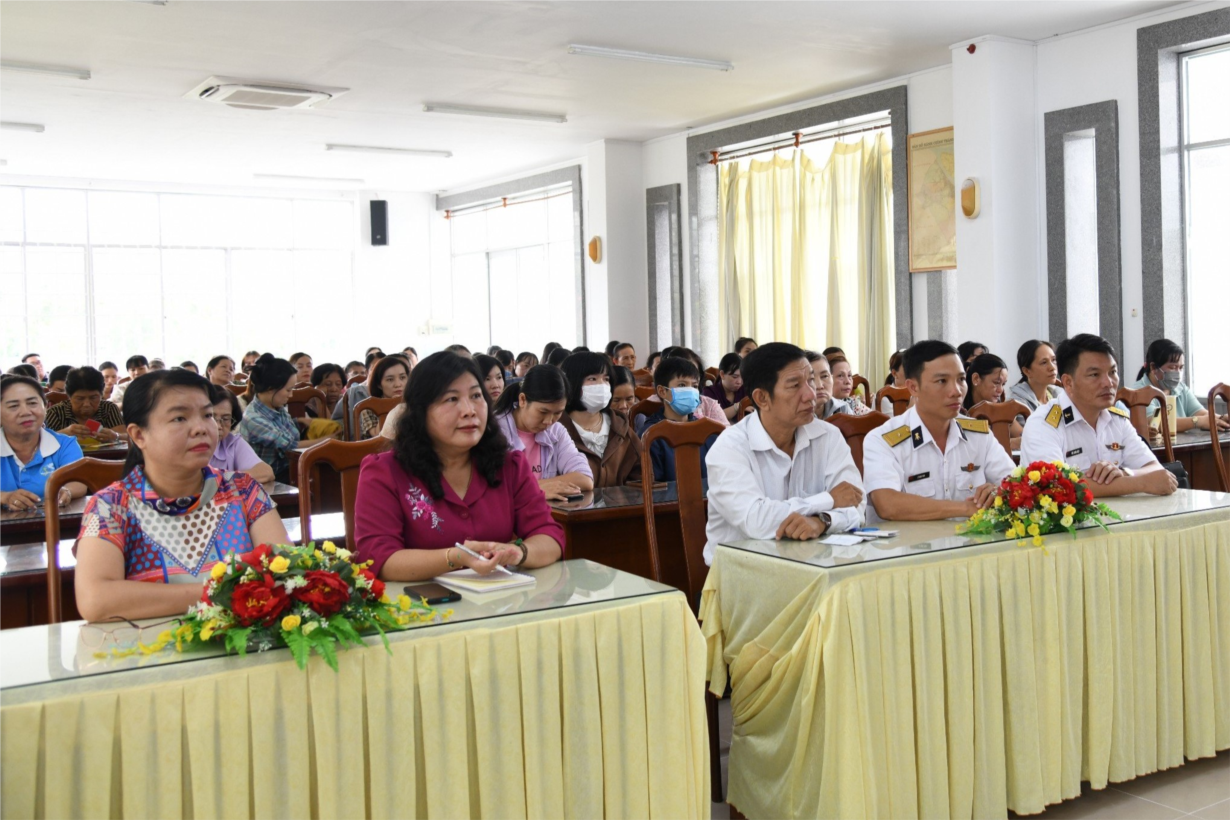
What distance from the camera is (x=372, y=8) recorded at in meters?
6.85

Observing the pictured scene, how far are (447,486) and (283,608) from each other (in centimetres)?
86

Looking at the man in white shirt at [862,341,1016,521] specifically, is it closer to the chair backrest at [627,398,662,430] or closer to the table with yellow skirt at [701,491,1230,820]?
the table with yellow skirt at [701,491,1230,820]

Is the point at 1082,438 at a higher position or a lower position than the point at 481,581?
higher

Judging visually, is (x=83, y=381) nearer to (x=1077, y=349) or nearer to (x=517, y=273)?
(x=1077, y=349)

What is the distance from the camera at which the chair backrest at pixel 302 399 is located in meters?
7.04

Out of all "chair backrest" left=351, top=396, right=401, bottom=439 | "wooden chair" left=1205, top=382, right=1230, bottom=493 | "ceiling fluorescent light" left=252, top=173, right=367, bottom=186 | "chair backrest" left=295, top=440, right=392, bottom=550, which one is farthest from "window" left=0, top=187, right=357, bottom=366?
"wooden chair" left=1205, top=382, right=1230, bottom=493

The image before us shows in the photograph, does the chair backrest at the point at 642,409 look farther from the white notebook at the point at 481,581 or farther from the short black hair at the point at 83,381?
the short black hair at the point at 83,381

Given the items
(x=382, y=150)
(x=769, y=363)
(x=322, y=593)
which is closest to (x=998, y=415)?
(x=769, y=363)

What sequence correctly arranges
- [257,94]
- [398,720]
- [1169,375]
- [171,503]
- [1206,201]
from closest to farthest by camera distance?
[398,720]
[171,503]
[1169,375]
[1206,201]
[257,94]

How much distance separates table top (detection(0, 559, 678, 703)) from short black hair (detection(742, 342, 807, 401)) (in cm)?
87

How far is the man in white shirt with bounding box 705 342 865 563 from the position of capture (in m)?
2.92

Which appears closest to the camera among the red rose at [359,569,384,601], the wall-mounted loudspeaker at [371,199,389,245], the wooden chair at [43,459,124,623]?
the red rose at [359,569,384,601]

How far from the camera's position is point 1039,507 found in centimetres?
272

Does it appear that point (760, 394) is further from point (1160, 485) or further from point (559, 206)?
point (559, 206)
